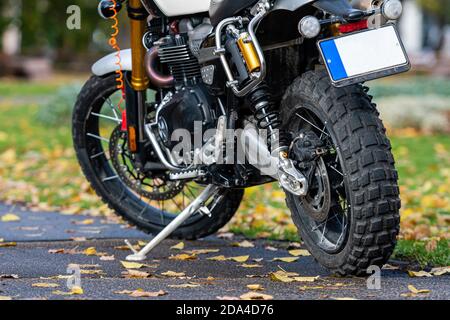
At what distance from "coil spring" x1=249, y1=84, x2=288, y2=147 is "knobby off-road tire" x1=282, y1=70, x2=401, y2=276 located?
0.91 ft

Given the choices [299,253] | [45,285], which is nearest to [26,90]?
[299,253]

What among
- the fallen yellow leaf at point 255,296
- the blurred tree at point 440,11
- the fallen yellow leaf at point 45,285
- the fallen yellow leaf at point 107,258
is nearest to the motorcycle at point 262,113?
the fallen yellow leaf at point 107,258

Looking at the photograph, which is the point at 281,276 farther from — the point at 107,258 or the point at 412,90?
the point at 412,90

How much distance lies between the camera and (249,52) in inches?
188

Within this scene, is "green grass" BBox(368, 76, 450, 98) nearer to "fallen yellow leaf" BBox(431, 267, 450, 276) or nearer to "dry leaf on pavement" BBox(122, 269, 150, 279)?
"fallen yellow leaf" BBox(431, 267, 450, 276)

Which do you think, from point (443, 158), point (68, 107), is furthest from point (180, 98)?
point (68, 107)

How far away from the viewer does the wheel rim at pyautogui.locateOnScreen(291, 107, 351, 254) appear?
4.65m

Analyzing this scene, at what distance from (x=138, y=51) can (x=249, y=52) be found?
47.0 inches

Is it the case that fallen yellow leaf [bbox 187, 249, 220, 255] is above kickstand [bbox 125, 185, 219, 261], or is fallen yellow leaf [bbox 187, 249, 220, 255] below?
below

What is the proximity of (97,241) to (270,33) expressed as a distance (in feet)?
6.27

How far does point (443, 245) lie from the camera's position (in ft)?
19.0

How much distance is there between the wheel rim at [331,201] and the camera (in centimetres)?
465

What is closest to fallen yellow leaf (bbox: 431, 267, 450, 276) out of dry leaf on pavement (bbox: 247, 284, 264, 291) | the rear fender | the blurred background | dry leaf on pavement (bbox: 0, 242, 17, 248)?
the blurred background

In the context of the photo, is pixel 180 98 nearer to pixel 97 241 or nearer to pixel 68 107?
pixel 97 241
